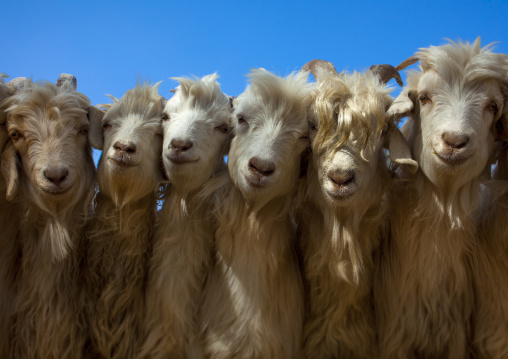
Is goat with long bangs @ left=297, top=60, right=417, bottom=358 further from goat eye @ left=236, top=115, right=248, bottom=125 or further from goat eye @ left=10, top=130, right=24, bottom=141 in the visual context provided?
goat eye @ left=10, top=130, right=24, bottom=141

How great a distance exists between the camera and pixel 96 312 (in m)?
3.64

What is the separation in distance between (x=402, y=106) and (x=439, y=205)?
28.0 inches

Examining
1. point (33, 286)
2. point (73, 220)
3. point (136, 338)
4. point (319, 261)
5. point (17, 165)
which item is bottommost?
point (136, 338)

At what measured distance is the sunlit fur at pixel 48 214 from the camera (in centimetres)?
351

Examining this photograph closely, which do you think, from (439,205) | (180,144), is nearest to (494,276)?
(439,205)

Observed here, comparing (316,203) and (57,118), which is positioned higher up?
(57,118)

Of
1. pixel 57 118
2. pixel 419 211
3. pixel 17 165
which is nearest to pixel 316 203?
pixel 419 211

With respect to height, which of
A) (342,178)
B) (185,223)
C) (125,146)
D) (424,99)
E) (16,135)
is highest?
(424,99)

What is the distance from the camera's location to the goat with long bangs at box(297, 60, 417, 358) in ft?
10.6

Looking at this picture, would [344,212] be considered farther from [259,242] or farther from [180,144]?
[180,144]

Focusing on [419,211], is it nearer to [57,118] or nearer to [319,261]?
[319,261]

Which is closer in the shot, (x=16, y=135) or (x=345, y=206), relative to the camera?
(x=345, y=206)

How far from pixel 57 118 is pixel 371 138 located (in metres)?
Answer: 2.26

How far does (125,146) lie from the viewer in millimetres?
3441
